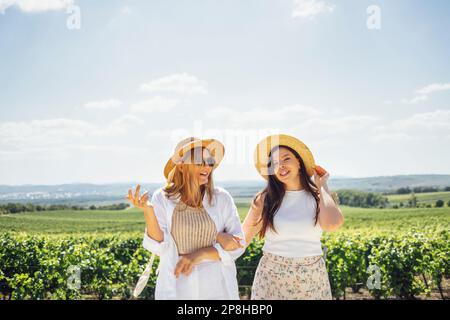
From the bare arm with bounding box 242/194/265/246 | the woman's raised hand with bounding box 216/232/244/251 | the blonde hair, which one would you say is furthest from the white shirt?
the blonde hair

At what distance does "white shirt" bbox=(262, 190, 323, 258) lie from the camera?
3062 mm

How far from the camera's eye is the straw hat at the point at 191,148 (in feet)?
9.04

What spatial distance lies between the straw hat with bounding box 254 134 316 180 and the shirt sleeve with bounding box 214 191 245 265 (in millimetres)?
599

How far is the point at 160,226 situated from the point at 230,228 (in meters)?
0.49

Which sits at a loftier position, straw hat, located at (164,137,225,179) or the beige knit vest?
straw hat, located at (164,137,225,179)

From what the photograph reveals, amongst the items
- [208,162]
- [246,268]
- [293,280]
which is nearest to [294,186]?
[293,280]

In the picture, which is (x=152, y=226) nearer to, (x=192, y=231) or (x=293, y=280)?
(x=192, y=231)

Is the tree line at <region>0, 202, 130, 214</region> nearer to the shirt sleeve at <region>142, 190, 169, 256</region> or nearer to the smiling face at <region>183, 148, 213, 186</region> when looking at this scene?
the shirt sleeve at <region>142, 190, 169, 256</region>

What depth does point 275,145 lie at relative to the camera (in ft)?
10.8

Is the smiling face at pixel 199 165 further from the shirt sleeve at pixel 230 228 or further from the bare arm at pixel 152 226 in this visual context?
the bare arm at pixel 152 226

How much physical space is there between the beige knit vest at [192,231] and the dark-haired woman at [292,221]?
21.9 inches

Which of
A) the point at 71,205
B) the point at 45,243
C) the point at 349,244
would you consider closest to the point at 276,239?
the point at 349,244
